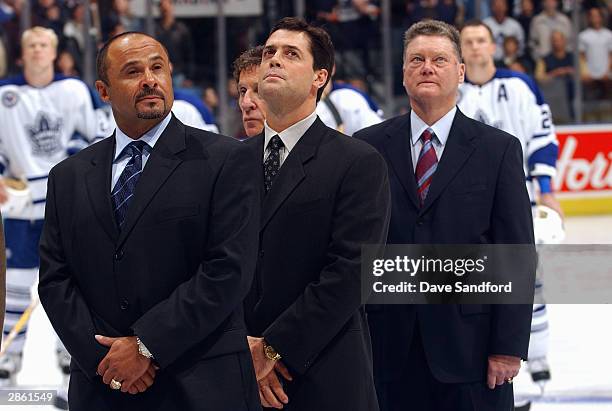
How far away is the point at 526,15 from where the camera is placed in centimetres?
1141

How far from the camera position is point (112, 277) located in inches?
90.9

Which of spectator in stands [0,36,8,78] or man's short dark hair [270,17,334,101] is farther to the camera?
spectator in stands [0,36,8,78]

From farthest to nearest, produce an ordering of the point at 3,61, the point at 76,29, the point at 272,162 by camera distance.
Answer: the point at 76,29, the point at 3,61, the point at 272,162

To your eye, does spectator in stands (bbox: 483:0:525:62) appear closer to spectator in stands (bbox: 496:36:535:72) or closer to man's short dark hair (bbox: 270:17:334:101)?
spectator in stands (bbox: 496:36:535:72)

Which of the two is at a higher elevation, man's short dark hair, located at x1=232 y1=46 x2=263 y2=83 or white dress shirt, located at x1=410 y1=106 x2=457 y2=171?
man's short dark hair, located at x1=232 y1=46 x2=263 y2=83

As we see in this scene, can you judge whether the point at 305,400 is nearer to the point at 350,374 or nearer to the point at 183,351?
the point at 350,374

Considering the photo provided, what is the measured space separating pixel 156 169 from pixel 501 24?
920cm

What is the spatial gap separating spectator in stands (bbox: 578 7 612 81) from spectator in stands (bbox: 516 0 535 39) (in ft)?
1.56

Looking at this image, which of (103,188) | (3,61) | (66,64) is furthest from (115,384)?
(3,61)

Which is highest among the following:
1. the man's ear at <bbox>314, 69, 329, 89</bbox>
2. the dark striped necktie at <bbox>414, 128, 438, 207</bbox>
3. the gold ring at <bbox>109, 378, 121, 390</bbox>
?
the man's ear at <bbox>314, 69, 329, 89</bbox>

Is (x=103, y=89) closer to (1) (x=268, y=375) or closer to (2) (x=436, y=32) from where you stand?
(1) (x=268, y=375)

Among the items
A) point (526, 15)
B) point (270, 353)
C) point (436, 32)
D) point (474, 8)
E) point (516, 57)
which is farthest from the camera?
point (526, 15)

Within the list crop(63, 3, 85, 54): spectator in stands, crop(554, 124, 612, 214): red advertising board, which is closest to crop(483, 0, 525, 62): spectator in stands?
crop(554, 124, 612, 214): red advertising board

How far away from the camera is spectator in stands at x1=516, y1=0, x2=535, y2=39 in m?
11.4
